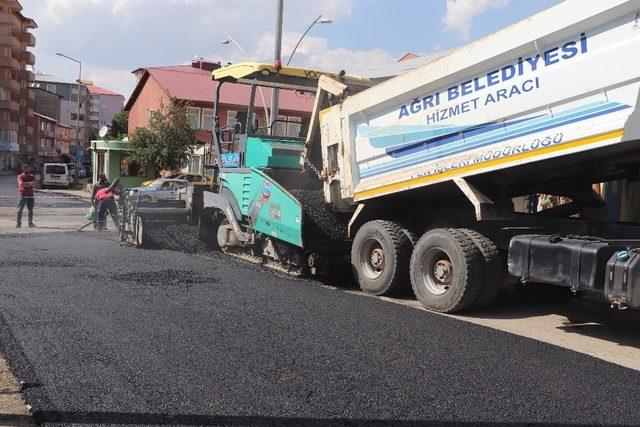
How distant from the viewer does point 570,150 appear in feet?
17.6

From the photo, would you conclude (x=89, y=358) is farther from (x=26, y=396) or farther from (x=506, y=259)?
(x=506, y=259)

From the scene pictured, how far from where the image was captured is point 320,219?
834 centimetres

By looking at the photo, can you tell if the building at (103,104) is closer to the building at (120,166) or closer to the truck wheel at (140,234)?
the building at (120,166)

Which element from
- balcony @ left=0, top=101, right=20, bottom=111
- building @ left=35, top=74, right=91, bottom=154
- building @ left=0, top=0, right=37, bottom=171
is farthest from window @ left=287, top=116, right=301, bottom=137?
building @ left=35, top=74, right=91, bottom=154

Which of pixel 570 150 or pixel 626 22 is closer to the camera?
pixel 626 22

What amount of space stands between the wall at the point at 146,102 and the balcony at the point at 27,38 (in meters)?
35.6

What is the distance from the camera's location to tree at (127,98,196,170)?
32.4m

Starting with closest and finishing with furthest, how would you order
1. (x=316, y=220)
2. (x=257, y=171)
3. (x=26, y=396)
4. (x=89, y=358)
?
(x=26, y=396) < (x=89, y=358) < (x=316, y=220) < (x=257, y=171)

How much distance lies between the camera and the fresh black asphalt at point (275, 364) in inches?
148

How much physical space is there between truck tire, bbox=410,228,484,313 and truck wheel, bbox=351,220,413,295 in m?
0.35

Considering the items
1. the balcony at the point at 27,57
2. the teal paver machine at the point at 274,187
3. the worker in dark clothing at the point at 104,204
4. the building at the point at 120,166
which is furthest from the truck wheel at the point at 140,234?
the balcony at the point at 27,57

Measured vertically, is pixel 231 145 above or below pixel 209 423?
above

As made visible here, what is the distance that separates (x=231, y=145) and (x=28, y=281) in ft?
13.1

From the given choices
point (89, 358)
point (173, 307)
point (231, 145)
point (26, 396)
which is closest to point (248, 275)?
point (173, 307)
